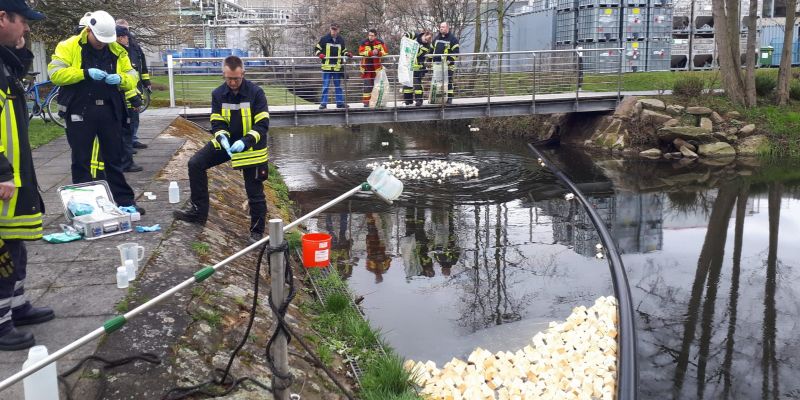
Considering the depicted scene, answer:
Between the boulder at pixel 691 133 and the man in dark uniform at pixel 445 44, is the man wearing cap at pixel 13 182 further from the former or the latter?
the boulder at pixel 691 133

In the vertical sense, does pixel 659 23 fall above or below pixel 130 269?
above

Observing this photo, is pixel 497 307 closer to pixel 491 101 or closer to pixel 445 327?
pixel 445 327

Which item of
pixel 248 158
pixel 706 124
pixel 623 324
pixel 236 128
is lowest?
pixel 623 324

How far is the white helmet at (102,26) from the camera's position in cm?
639

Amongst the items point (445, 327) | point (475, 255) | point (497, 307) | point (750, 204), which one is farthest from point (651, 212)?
point (445, 327)

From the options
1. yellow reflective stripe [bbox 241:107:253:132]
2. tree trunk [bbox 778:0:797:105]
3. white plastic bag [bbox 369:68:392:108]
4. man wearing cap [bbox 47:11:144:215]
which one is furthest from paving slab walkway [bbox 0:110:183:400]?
tree trunk [bbox 778:0:797:105]

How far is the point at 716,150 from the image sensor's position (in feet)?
56.3

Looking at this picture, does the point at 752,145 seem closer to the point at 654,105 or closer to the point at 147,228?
the point at 654,105

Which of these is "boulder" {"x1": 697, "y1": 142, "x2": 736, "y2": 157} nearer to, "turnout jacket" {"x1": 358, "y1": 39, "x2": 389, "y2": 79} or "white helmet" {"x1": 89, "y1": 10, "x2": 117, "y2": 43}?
"turnout jacket" {"x1": 358, "y1": 39, "x2": 389, "y2": 79}

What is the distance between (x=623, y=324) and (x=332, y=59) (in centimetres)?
1055

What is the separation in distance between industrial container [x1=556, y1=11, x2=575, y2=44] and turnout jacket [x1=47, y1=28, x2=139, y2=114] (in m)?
21.5

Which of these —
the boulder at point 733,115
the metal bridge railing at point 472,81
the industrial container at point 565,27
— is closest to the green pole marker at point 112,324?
the metal bridge railing at point 472,81

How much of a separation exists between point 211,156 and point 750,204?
914cm

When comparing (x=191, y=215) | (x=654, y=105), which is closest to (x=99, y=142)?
(x=191, y=215)
